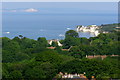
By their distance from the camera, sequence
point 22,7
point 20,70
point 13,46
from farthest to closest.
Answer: point 22,7 → point 13,46 → point 20,70

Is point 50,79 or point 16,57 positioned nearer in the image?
point 50,79

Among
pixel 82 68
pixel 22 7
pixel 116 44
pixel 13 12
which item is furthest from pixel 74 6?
pixel 82 68

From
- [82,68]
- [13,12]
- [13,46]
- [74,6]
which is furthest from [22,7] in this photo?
[82,68]

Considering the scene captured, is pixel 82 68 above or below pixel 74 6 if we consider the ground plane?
below

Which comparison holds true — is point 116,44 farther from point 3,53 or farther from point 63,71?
point 63,71

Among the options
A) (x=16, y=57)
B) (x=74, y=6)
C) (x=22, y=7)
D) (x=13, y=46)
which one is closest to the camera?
(x=16, y=57)

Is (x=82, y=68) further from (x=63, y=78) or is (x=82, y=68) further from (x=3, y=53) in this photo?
(x=3, y=53)

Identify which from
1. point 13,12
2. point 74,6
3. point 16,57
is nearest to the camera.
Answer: point 16,57

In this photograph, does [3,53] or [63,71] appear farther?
[3,53]

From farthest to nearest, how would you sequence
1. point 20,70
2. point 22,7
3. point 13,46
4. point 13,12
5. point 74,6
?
point 74,6 → point 22,7 → point 13,12 → point 13,46 → point 20,70
